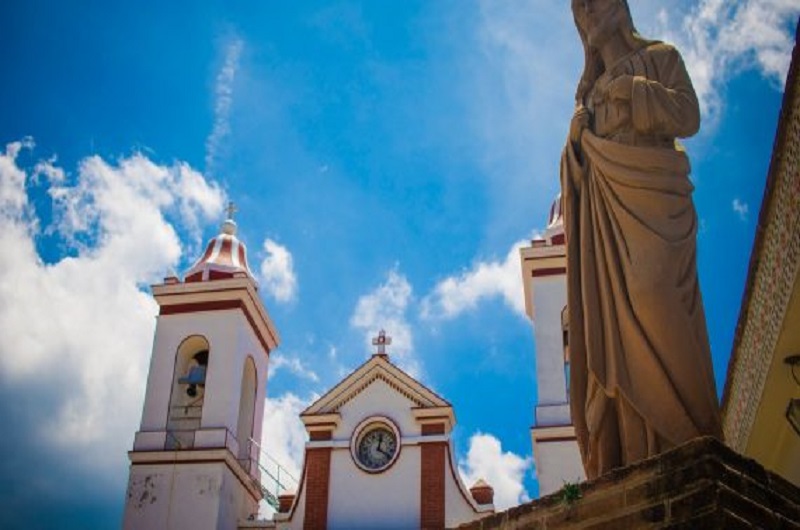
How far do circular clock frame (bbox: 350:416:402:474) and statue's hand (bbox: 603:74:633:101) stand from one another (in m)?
12.0

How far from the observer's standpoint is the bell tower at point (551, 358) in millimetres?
15664

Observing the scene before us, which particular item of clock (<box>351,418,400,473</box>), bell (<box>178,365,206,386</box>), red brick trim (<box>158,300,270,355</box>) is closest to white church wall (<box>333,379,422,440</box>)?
clock (<box>351,418,400,473</box>)

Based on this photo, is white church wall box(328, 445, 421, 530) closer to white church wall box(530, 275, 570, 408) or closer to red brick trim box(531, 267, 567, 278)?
white church wall box(530, 275, 570, 408)

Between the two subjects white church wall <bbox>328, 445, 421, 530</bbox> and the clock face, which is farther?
the clock face

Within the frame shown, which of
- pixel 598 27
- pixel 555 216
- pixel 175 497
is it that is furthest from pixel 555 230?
pixel 598 27

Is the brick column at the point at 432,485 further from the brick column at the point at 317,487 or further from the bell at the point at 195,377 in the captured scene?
the bell at the point at 195,377

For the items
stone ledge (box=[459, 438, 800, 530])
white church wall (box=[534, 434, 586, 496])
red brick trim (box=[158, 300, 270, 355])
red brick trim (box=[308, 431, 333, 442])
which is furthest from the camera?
red brick trim (box=[158, 300, 270, 355])

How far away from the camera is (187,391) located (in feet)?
60.0

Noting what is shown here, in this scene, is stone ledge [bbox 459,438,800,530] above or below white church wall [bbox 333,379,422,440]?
below

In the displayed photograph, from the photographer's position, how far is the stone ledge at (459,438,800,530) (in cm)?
320

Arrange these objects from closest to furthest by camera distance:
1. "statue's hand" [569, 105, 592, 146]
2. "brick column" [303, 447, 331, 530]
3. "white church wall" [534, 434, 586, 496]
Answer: "statue's hand" [569, 105, 592, 146], "white church wall" [534, 434, 586, 496], "brick column" [303, 447, 331, 530]

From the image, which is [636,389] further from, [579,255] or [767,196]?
Result: [767,196]

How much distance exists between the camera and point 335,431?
16844 millimetres

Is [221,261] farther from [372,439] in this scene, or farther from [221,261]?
[372,439]
